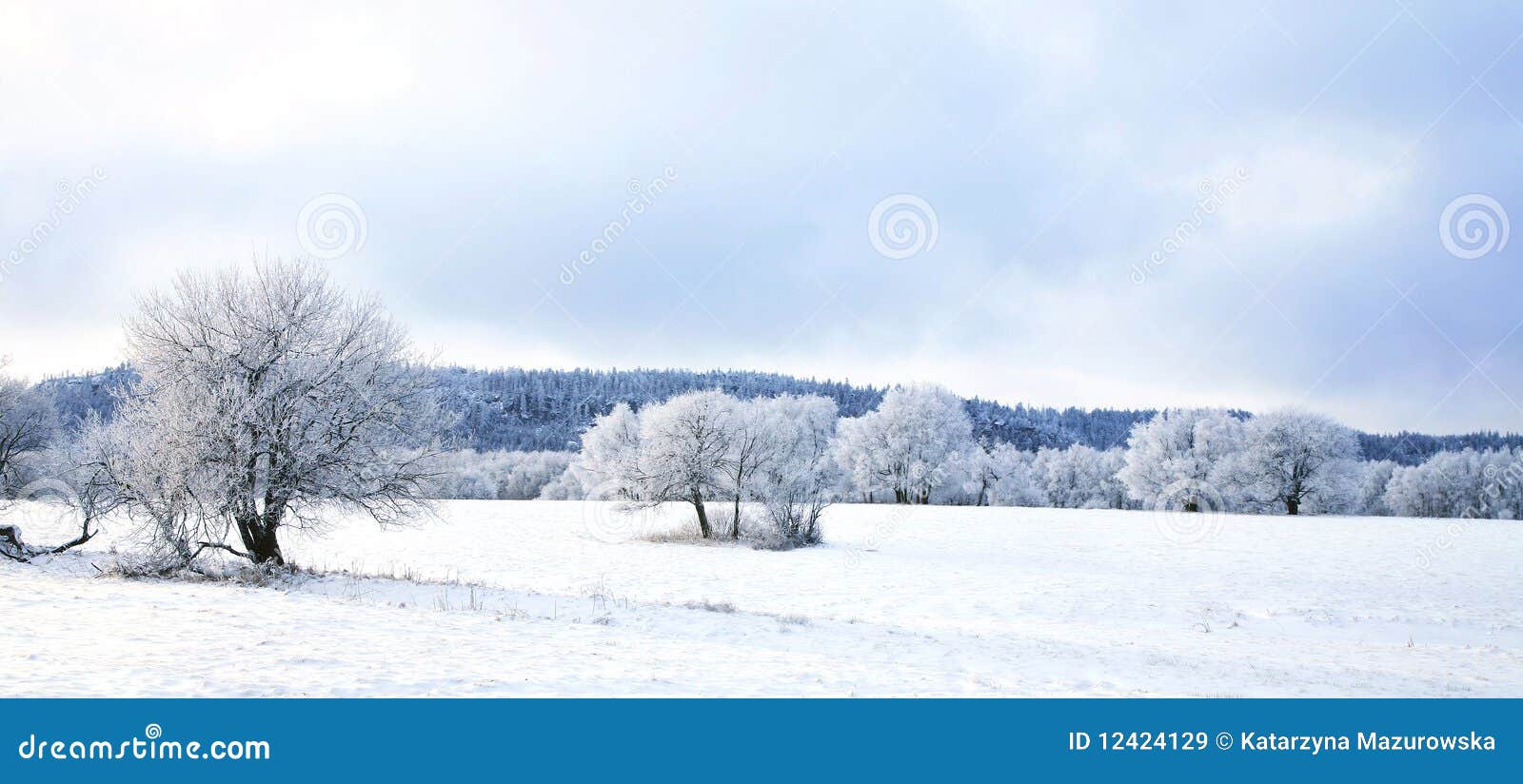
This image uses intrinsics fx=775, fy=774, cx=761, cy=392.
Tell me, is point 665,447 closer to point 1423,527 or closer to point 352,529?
point 352,529

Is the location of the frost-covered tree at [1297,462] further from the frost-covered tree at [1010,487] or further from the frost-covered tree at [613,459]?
the frost-covered tree at [613,459]

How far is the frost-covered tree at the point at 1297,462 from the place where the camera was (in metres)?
63.2

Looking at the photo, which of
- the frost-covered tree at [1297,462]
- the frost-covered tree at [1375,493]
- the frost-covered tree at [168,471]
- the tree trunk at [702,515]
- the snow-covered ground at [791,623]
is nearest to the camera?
the snow-covered ground at [791,623]

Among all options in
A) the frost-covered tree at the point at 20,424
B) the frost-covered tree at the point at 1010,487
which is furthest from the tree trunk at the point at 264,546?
the frost-covered tree at the point at 1010,487

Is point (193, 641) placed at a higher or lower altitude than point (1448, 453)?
lower

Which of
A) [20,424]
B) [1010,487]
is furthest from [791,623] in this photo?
[1010,487]

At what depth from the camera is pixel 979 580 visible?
86.2 feet

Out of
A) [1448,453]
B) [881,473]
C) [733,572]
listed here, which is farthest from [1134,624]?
[1448,453]

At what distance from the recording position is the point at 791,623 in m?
15.9

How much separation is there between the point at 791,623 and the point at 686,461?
26193 mm

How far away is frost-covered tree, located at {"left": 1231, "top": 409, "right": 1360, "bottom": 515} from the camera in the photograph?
207 feet

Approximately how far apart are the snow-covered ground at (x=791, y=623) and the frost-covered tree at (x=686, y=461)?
18.4 feet

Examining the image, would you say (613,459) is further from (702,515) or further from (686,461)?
(702,515)

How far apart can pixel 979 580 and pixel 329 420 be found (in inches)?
810
